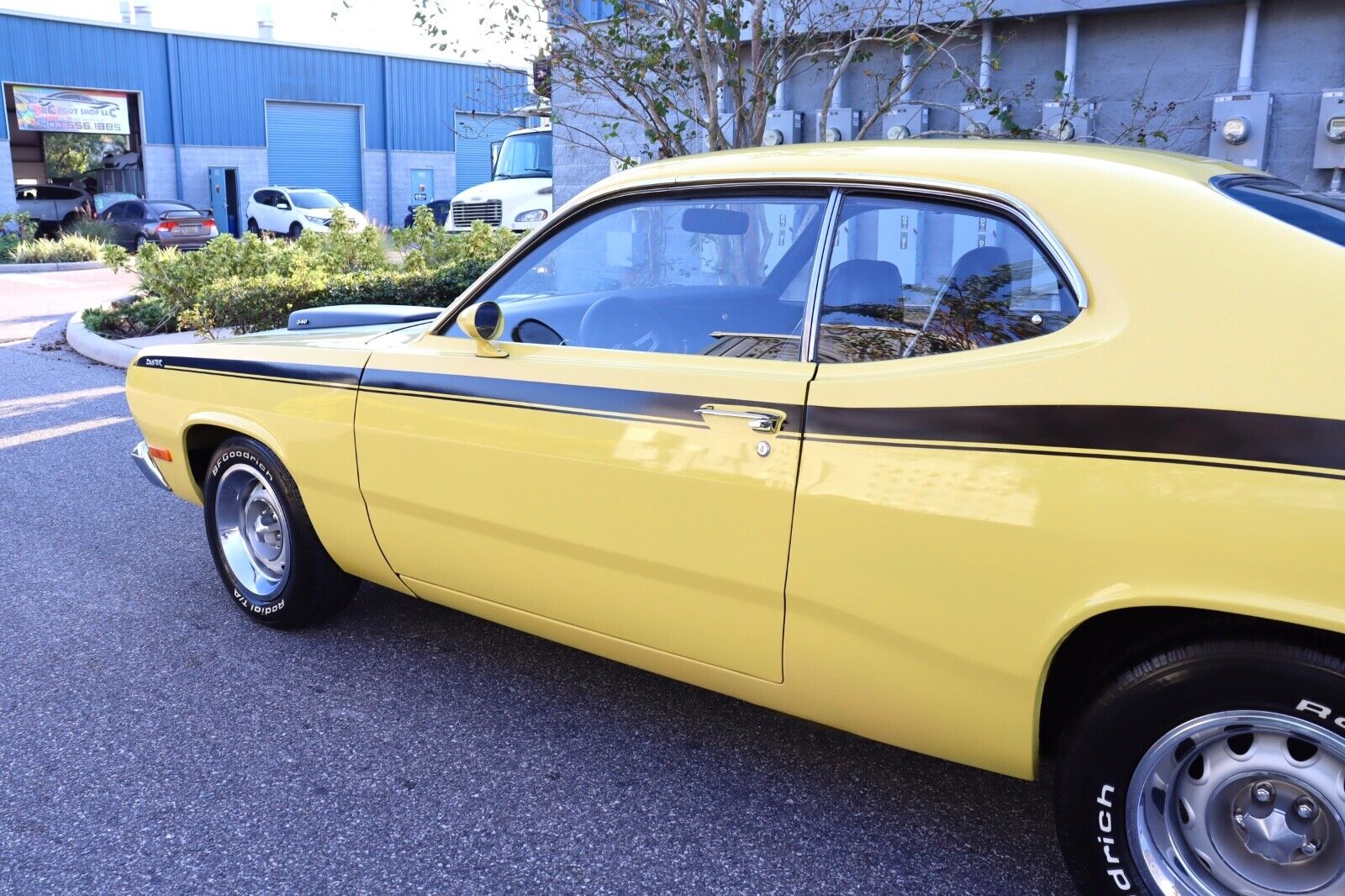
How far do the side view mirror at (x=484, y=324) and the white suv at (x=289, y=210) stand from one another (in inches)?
1036

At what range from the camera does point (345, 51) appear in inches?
1476

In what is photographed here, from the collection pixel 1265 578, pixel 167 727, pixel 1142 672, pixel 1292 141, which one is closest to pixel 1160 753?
pixel 1142 672

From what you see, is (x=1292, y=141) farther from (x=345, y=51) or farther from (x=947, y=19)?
(x=345, y=51)

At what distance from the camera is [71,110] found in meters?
33.0

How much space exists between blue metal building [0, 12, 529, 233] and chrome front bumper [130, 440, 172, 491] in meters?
26.5

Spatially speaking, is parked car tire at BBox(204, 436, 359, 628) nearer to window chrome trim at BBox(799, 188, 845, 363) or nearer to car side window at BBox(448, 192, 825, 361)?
car side window at BBox(448, 192, 825, 361)

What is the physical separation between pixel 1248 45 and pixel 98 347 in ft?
33.1

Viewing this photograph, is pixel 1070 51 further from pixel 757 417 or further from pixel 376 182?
pixel 376 182

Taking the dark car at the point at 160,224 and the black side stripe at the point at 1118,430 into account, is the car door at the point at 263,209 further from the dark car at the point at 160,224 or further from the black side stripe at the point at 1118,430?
the black side stripe at the point at 1118,430

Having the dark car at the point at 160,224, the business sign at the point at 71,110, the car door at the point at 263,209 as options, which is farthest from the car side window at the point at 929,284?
the business sign at the point at 71,110

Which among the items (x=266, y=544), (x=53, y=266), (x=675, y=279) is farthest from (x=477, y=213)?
(x=675, y=279)

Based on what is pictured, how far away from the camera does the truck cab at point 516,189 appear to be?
59.5 ft

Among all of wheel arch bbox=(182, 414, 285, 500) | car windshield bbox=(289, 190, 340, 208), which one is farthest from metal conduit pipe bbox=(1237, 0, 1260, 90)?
car windshield bbox=(289, 190, 340, 208)

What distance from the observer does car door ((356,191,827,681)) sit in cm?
287
